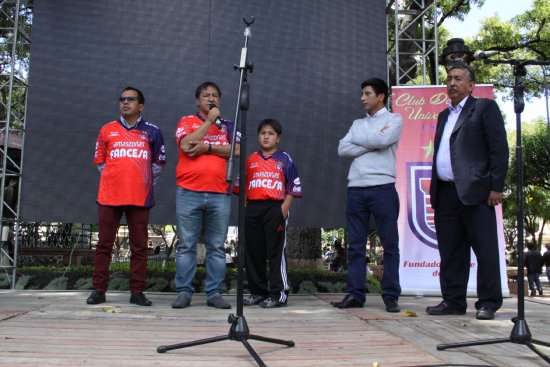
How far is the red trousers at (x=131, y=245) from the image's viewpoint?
3307 mm

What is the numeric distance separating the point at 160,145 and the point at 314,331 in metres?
1.88

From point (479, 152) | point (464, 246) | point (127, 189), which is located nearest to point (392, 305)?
point (464, 246)

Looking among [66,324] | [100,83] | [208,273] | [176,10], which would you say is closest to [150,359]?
[66,324]

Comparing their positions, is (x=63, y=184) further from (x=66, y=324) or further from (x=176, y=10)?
(x=66, y=324)

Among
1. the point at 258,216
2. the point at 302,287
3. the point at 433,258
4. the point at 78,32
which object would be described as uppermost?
the point at 78,32

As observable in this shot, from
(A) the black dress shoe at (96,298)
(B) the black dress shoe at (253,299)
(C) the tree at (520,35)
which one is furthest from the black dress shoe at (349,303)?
(C) the tree at (520,35)

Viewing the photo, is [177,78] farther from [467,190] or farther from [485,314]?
[485,314]

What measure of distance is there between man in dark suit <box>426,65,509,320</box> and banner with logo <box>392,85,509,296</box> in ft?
3.99

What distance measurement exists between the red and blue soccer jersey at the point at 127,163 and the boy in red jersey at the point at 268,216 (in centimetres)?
75

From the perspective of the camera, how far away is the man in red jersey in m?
3.24

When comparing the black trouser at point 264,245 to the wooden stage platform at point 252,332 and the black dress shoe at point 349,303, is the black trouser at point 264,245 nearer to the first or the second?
the wooden stage platform at point 252,332

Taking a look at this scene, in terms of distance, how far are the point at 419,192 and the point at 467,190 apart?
65.5 inches

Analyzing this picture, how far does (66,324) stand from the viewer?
96.3 inches

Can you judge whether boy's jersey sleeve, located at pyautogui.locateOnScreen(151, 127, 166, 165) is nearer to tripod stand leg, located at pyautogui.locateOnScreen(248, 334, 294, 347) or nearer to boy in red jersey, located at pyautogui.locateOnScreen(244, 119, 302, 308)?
boy in red jersey, located at pyautogui.locateOnScreen(244, 119, 302, 308)
